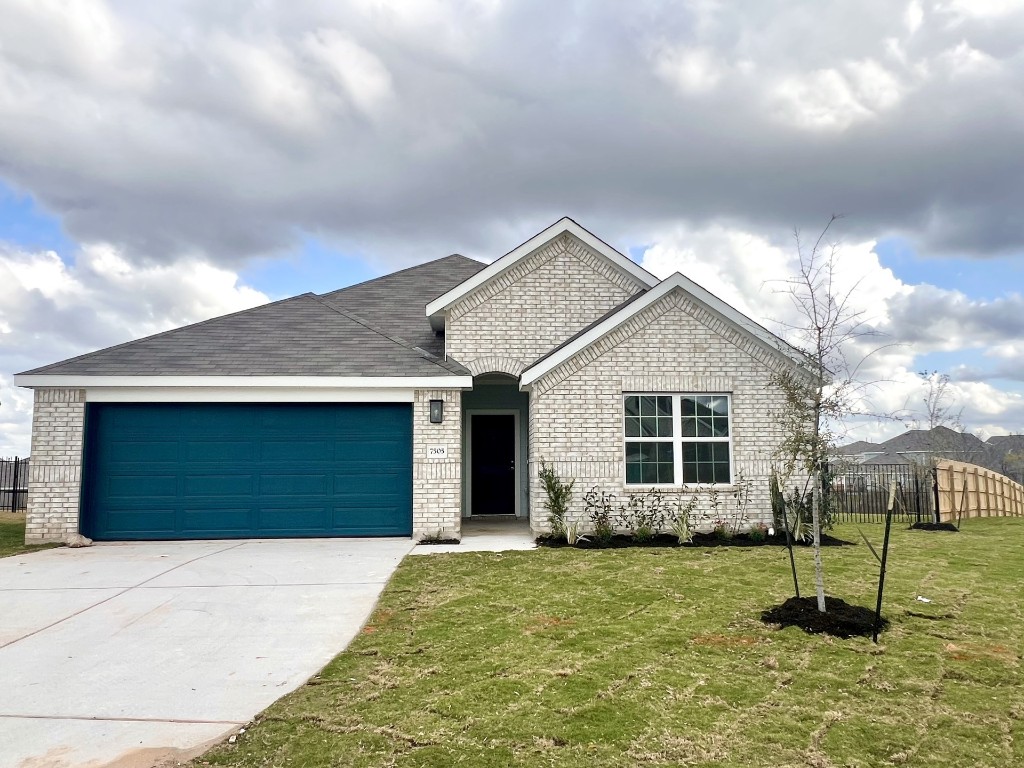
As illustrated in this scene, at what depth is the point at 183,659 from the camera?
5.77 m

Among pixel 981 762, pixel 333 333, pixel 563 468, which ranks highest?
pixel 333 333

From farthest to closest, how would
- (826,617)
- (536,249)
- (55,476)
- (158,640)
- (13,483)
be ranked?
1. (13,483)
2. (536,249)
3. (55,476)
4. (826,617)
5. (158,640)

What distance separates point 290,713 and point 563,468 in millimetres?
8151

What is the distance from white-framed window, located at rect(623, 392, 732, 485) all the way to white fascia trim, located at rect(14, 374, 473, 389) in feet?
10.5

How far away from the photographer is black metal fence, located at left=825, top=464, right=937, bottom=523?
55.4 ft

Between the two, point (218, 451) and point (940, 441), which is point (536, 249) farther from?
point (940, 441)

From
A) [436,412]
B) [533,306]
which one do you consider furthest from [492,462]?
[436,412]

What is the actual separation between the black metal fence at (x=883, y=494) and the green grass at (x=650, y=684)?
362 inches

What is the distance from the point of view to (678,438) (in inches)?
494

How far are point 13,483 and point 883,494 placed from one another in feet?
78.1

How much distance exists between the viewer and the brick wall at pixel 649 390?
12320 mm

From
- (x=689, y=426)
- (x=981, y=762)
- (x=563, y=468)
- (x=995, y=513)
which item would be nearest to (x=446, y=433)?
(x=563, y=468)

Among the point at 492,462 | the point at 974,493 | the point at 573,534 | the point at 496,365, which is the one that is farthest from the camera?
the point at 974,493

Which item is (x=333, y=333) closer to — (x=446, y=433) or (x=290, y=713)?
(x=446, y=433)
